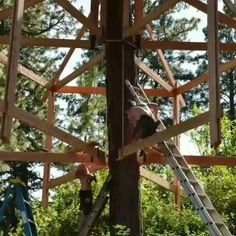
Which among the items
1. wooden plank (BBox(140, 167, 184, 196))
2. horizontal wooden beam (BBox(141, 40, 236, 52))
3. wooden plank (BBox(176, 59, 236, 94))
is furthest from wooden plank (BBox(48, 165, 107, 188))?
wooden plank (BBox(176, 59, 236, 94))

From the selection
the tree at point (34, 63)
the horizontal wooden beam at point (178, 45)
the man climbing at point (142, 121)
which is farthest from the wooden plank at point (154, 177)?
the tree at point (34, 63)

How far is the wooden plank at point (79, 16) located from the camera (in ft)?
23.1

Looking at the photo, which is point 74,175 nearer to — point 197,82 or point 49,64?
point 197,82

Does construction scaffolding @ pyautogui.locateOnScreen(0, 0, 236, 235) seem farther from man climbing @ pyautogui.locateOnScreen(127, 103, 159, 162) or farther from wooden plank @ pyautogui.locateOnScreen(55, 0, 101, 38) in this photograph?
man climbing @ pyautogui.locateOnScreen(127, 103, 159, 162)

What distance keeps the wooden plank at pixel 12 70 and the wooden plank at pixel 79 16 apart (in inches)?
37.6

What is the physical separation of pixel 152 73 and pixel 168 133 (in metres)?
3.19

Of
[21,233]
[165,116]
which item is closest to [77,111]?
[165,116]

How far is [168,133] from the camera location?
5973mm

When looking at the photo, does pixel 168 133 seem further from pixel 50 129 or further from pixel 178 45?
pixel 178 45

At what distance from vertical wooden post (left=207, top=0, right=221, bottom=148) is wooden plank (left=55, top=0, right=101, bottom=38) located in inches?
76.1

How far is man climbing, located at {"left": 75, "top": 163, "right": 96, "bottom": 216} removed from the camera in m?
7.45

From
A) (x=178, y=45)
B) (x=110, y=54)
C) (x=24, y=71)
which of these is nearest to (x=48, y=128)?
(x=110, y=54)

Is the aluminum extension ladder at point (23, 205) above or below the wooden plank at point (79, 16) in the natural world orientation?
below

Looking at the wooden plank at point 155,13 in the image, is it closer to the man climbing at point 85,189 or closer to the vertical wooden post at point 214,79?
the vertical wooden post at point 214,79
